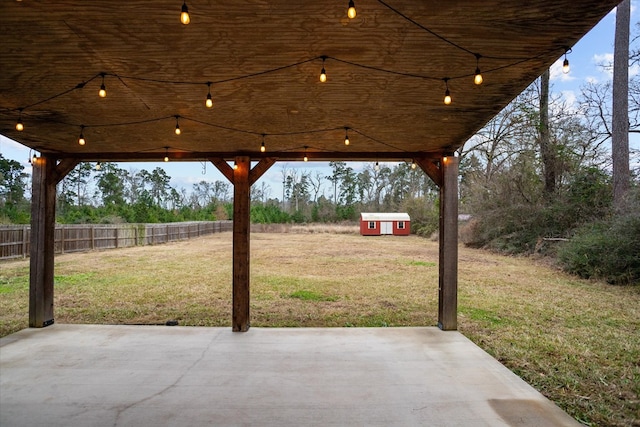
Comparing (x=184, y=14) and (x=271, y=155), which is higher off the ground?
(x=184, y=14)

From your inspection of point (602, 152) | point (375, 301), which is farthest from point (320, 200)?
point (375, 301)

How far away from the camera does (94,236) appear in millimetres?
14102

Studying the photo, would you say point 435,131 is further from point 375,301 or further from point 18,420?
point 18,420

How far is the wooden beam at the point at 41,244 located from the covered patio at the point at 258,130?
0.9 inches

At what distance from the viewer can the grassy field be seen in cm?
357

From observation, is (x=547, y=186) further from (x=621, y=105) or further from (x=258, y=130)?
(x=258, y=130)

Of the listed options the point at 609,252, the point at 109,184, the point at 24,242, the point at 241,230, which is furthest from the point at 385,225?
the point at 241,230

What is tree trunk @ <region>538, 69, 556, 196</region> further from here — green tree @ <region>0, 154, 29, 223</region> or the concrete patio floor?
green tree @ <region>0, 154, 29, 223</region>

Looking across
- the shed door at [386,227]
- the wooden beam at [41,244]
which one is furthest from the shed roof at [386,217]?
the wooden beam at [41,244]

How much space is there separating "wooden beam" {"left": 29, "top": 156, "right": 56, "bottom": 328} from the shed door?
22.5m

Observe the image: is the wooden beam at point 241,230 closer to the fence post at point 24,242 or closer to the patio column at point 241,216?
the patio column at point 241,216

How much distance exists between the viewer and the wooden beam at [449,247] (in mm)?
4719

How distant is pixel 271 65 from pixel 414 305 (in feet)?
16.8

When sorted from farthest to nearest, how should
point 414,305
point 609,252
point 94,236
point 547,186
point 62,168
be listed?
point 94,236 < point 547,186 < point 609,252 < point 414,305 < point 62,168
